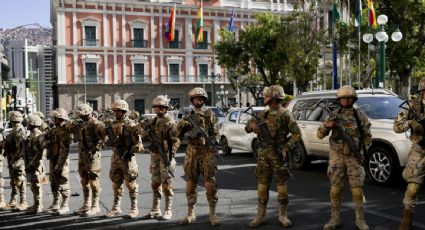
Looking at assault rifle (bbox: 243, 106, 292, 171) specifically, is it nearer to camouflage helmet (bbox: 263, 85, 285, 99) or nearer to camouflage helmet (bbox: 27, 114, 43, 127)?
camouflage helmet (bbox: 263, 85, 285, 99)

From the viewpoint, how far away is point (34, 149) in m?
7.76

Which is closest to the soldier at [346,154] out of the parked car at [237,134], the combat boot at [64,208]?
the combat boot at [64,208]

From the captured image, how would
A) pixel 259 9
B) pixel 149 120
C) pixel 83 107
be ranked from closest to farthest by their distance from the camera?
pixel 149 120 < pixel 83 107 < pixel 259 9

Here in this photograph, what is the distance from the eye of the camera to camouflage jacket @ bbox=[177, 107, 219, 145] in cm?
658

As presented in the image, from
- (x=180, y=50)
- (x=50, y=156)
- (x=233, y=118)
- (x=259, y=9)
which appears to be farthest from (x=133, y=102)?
(x=50, y=156)

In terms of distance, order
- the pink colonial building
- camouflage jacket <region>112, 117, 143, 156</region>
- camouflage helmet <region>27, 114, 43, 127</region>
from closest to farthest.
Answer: camouflage jacket <region>112, 117, 143, 156</region> → camouflage helmet <region>27, 114, 43, 127</region> → the pink colonial building

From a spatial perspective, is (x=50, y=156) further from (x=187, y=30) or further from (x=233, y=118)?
(x=187, y=30)

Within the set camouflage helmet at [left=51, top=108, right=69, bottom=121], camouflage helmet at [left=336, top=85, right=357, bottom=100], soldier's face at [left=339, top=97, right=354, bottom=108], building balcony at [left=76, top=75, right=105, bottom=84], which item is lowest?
camouflage helmet at [left=51, top=108, right=69, bottom=121]

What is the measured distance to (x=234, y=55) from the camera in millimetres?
36062

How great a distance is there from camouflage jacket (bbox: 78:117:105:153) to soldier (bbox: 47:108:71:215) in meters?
0.28

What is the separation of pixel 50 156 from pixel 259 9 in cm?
4845

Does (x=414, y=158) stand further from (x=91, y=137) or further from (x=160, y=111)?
(x=91, y=137)

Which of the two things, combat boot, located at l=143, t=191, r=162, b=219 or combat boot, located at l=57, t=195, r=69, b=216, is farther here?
combat boot, located at l=57, t=195, r=69, b=216

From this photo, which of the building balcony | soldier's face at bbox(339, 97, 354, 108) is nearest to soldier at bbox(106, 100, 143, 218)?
soldier's face at bbox(339, 97, 354, 108)
